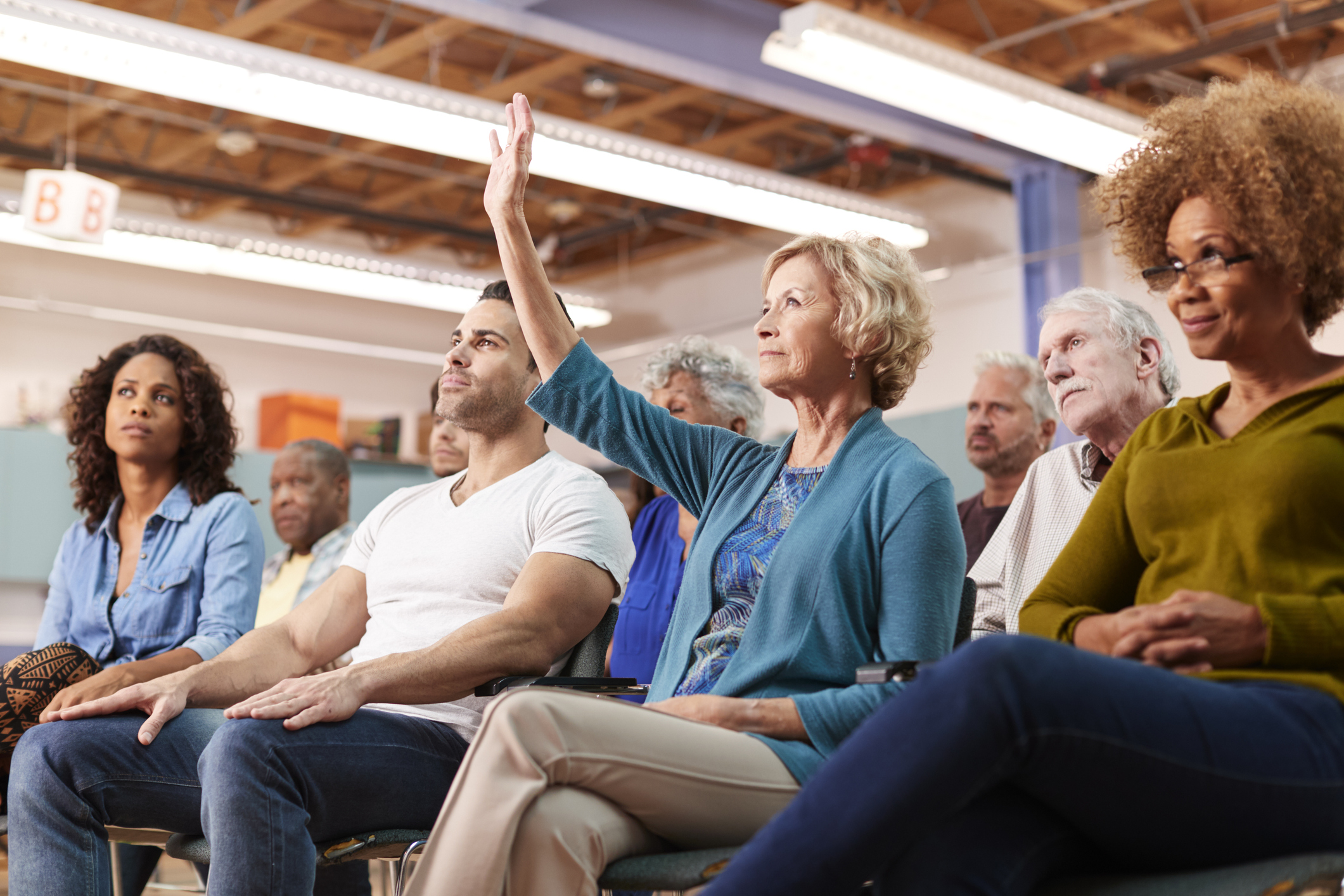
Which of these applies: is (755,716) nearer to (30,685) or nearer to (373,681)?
(373,681)

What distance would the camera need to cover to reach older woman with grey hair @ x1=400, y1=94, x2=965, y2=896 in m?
1.35

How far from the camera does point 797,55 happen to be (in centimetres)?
468

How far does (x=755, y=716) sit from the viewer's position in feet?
4.90

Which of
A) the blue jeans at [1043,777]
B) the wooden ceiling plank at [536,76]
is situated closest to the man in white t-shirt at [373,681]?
the blue jeans at [1043,777]

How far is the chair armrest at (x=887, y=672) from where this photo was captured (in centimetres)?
135

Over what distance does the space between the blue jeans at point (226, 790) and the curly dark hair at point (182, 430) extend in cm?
79

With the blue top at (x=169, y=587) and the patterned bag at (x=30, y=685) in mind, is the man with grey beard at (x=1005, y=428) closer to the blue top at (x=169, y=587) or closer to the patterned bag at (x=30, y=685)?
the blue top at (x=169, y=587)

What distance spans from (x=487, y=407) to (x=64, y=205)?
443cm

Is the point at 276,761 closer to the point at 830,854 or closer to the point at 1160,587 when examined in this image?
the point at 830,854

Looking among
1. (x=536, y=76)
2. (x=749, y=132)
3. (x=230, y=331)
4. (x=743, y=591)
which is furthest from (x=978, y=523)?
(x=230, y=331)

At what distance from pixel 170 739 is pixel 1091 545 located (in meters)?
1.45

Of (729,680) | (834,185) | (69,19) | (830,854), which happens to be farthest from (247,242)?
(830,854)

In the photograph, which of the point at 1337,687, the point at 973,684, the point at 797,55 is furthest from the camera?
the point at 797,55

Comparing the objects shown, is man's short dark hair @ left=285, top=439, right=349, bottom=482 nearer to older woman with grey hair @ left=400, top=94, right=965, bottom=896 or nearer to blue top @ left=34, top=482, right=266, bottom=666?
blue top @ left=34, top=482, right=266, bottom=666
